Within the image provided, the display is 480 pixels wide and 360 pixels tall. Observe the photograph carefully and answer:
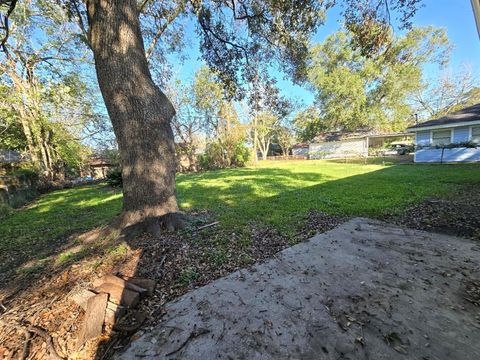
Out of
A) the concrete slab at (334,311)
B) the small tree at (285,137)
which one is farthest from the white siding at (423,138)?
Answer: the small tree at (285,137)

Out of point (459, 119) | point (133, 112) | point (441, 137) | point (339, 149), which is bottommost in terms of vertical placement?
point (339, 149)

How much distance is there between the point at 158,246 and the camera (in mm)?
3141

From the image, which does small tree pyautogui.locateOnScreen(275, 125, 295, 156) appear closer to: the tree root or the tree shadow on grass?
the tree shadow on grass

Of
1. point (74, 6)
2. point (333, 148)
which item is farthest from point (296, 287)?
point (333, 148)

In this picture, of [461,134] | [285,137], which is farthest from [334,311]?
[285,137]

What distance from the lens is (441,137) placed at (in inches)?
609

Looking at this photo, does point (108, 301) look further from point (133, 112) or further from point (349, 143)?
point (349, 143)

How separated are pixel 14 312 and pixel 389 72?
3180 centimetres

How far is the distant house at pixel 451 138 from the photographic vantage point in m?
13.4

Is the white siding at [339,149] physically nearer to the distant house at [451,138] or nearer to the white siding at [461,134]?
the distant house at [451,138]

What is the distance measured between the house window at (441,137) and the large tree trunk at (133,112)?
62.9 ft

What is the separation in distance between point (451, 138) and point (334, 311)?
19331 mm

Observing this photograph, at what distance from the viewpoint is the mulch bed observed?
171 centimetres

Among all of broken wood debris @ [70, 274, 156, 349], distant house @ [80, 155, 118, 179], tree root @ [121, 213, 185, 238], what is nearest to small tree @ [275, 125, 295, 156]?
distant house @ [80, 155, 118, 179]
